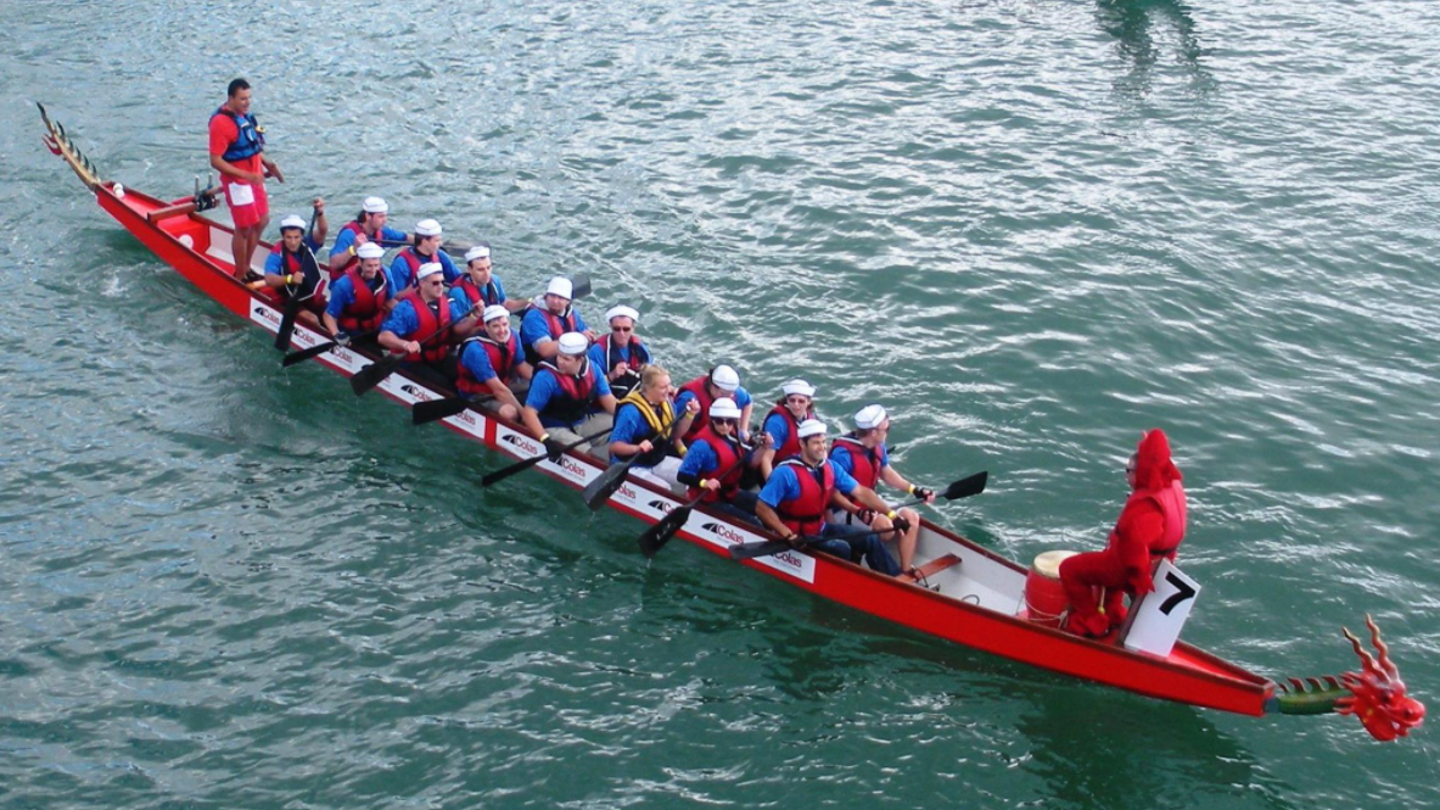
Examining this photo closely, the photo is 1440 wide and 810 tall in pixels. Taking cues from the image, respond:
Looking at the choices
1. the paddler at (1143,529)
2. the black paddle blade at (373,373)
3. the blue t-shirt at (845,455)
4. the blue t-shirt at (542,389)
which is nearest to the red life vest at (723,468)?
the blue t-shirt at (845,455)

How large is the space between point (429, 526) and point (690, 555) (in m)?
3.14

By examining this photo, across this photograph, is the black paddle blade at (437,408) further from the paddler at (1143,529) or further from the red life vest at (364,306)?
the paddler at (1143,529)

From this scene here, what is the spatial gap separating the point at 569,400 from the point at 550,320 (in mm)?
1311

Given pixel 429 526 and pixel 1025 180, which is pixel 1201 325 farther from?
pixel 429 526

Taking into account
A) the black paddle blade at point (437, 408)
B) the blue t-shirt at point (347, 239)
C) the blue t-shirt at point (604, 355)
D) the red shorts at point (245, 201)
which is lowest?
the black paddle blade at point (437, 408)

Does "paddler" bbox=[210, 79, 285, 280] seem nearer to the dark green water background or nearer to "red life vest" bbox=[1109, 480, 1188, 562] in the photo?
the dark green water background

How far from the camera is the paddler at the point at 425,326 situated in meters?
17.2

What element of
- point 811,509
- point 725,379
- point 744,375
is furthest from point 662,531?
point 744,375

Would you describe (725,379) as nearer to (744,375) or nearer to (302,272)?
(744,375)

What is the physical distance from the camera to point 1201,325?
19.9m

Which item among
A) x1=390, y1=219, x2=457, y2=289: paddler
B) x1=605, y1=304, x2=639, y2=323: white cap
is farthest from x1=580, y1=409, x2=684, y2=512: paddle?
x1=390, y1=219, x2=457, y2=289: paddler

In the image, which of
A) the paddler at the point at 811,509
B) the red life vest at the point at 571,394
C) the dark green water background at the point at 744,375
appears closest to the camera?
the dark green water background at the point at 744,375

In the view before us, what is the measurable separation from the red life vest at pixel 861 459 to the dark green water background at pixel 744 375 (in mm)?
1511

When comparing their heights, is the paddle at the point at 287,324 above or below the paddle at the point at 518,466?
above
